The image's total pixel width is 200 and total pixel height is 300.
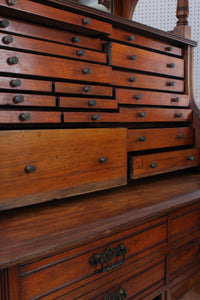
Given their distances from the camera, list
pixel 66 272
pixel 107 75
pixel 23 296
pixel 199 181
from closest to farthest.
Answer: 1. pixel 23 296
2. pixel 66 272
3. pixel 107 75
4. pixel 199 181

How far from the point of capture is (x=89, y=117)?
132 cm

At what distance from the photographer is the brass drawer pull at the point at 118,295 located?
3.78 feet

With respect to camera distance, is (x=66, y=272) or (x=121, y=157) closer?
(x=66, y=272)

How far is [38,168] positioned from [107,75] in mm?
582

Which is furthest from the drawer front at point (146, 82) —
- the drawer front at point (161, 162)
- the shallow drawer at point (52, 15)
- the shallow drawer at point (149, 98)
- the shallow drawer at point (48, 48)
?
the drawer front at point (161, 162)

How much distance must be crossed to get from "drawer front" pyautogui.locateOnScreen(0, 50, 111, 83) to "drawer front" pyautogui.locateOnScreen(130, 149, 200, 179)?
1.50ft

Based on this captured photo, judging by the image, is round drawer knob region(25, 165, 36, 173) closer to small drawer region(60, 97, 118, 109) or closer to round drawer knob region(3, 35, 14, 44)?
small drawer region(60, 97, 118, 109)

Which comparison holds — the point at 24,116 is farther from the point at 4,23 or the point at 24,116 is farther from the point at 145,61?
the point at 145,61

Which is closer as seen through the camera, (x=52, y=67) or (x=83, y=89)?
(x=52, y=67)

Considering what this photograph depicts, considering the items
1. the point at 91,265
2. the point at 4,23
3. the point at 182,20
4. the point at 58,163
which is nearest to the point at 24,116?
the point at 58,163

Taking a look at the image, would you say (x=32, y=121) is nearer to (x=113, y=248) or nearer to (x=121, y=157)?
(x=121, y=157)

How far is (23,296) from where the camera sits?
91 cm

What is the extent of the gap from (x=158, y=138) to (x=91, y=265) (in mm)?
857

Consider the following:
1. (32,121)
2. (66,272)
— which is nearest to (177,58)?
(32,121)
